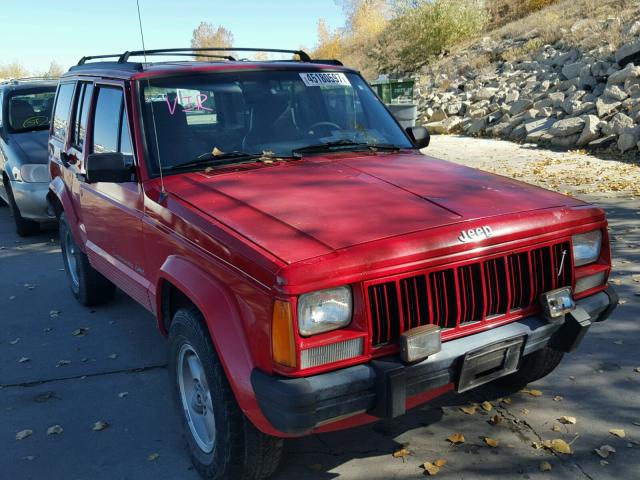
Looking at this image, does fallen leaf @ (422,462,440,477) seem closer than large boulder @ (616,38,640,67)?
Yes

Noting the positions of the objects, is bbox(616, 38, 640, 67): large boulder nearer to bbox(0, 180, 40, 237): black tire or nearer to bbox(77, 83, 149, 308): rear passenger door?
bbox(0, 180, 40, 237): black tire

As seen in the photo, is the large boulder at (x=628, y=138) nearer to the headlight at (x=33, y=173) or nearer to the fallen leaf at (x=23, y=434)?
the headlight at (x=33, y=173)

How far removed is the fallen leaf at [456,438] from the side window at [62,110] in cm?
403

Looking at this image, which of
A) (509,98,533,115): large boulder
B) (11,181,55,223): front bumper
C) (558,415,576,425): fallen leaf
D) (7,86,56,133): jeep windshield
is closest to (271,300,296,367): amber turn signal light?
(558,415,576,425): fallen leaf

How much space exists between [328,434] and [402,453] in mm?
452

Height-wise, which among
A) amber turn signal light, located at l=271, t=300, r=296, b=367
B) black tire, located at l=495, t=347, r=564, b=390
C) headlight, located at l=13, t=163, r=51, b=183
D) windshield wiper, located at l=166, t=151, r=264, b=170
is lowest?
black tire, located at l=495, t=347, r=564, b=390

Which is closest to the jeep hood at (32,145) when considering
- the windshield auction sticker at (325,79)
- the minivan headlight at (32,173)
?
the minivan headlight at (32,173)

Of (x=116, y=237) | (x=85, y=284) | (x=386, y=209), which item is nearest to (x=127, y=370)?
(x=116, y=237)

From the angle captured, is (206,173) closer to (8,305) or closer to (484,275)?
(484,275)

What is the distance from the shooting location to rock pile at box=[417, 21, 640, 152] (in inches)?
517

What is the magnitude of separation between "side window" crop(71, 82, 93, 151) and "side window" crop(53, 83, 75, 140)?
251 millimetres

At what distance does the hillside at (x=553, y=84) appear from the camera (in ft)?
44.1

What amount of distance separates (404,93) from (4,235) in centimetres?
1487

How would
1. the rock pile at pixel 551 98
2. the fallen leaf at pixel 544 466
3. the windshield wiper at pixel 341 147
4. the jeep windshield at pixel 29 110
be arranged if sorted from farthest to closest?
the rock pile at pixel 551 98
the jeep windshield at pixel 29 110
the windshield wiper at pixel 341 147
the fallen leaf at pixel 544 466
